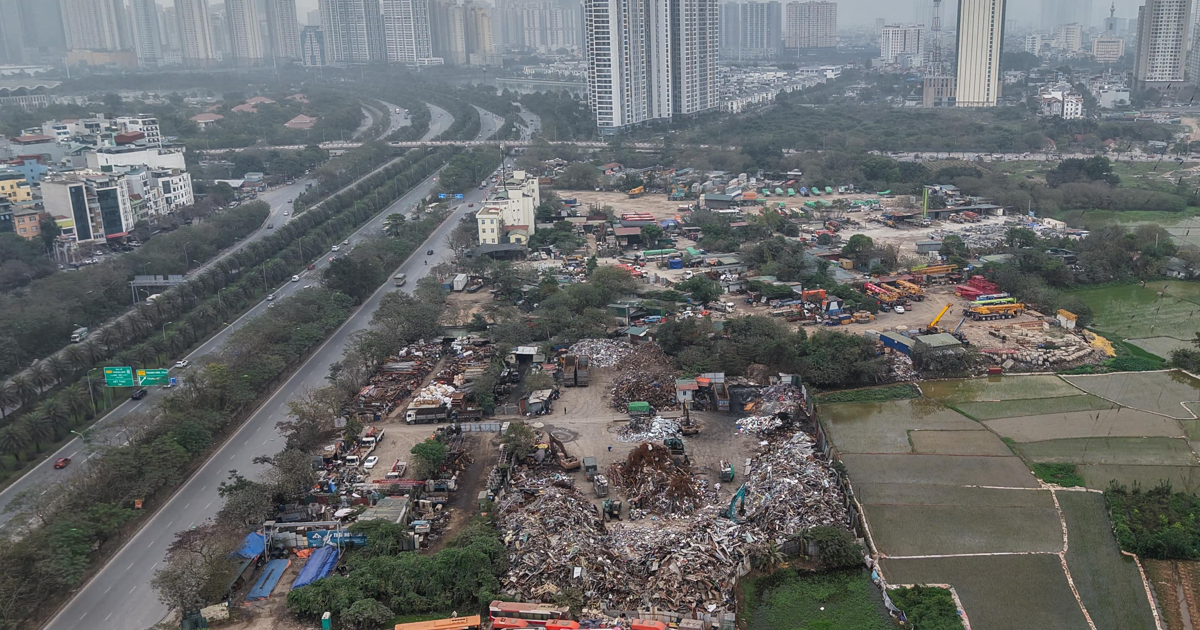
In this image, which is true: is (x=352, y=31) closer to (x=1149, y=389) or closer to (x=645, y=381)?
(x=645, y=381)

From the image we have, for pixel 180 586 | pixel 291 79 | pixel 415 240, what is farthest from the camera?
pixel 291 79

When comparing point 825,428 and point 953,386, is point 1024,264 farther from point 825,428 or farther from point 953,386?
point 825,428

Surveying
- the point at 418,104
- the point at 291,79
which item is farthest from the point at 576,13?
the point at 418,104

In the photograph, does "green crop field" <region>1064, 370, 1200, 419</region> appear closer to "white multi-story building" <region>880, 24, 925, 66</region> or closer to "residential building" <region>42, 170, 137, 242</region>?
"residential building" <region>42, 170, 137, 242</region>

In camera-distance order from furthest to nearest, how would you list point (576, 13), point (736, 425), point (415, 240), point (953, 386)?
point (576, 13) < point (415, 240) < point (953, 386) < point (736, 425)

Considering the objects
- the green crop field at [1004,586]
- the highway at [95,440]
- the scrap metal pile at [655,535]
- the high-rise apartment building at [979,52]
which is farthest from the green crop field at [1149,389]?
the high-rise apartment building at [979,52]

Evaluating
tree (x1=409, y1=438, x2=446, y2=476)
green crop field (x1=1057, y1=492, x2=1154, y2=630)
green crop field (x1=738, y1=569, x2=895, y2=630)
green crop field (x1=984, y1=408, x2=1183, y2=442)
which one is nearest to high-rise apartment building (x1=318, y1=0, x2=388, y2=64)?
tree (x1=409, y1=438, x2=446, y2=476)

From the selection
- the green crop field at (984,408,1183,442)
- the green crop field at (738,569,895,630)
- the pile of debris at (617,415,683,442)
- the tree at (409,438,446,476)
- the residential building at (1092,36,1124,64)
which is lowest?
the green crop field at (984,408,1183,442)

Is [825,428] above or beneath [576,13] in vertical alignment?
beneath
